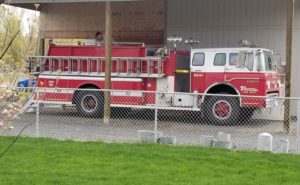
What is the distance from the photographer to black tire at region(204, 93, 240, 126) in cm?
1580

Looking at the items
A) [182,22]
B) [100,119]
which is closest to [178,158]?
[100,119]

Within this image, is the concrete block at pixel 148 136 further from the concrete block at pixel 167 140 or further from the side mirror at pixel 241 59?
the side mirror at pixel 241 59

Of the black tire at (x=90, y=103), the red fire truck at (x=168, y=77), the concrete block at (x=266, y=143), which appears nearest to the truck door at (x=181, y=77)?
the red fire truck at (x=168, y=77)

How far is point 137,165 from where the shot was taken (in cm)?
894

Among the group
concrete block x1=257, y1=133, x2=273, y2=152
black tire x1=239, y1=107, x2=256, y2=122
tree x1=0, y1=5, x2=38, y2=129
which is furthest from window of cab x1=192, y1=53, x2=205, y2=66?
tree x1=0, y1=5, x2=38, y2=129

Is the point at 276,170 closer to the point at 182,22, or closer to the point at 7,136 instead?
the point at 7,136

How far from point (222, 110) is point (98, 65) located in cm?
454

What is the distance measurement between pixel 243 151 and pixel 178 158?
4.92 feet

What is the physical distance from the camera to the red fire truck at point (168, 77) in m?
16.0

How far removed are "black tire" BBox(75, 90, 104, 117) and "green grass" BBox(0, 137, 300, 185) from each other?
653 cm

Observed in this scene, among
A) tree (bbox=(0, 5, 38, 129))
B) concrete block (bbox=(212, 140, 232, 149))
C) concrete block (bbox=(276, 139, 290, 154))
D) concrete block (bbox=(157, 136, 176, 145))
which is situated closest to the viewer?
tree (bbox=(0, 5, 38, 129))

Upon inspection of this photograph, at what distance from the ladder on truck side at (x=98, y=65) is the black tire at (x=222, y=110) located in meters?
1.92

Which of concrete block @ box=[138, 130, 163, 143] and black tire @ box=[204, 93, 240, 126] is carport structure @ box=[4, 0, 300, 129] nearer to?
black tire @ box=[204, 93, 240, 126]

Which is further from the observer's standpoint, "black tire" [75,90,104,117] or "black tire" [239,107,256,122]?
"black tire" [75,90,104,117]
